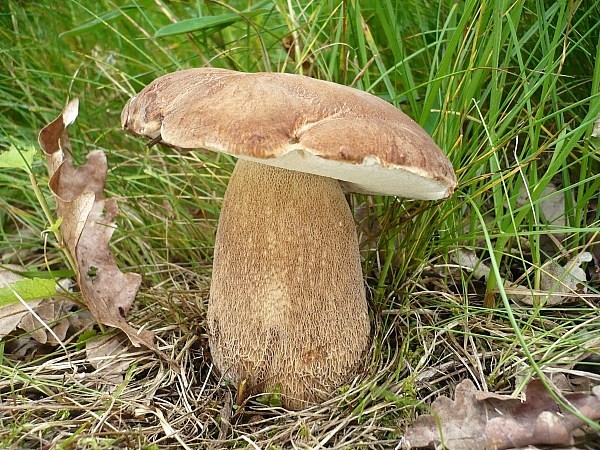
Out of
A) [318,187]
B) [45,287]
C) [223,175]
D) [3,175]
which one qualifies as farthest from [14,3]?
[318,187]

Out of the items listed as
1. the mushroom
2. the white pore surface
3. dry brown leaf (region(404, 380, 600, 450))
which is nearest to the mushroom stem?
the mushroom

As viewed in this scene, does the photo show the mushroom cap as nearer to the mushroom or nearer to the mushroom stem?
the mushroom

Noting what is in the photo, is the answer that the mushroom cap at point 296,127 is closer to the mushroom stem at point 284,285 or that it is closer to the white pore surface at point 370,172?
the white pore surface at point 370,172

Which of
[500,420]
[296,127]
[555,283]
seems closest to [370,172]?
[296,127]

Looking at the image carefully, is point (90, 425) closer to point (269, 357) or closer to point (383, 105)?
point (269, 357)

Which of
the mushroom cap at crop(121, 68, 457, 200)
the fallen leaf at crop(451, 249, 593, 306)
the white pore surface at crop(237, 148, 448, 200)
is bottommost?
the fallen leaf at crop(451, 249, 593, 306)

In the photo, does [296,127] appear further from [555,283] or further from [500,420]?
[555,283]

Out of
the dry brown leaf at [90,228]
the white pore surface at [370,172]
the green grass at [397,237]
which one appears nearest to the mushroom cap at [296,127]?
the white pore surface at [370,172]
